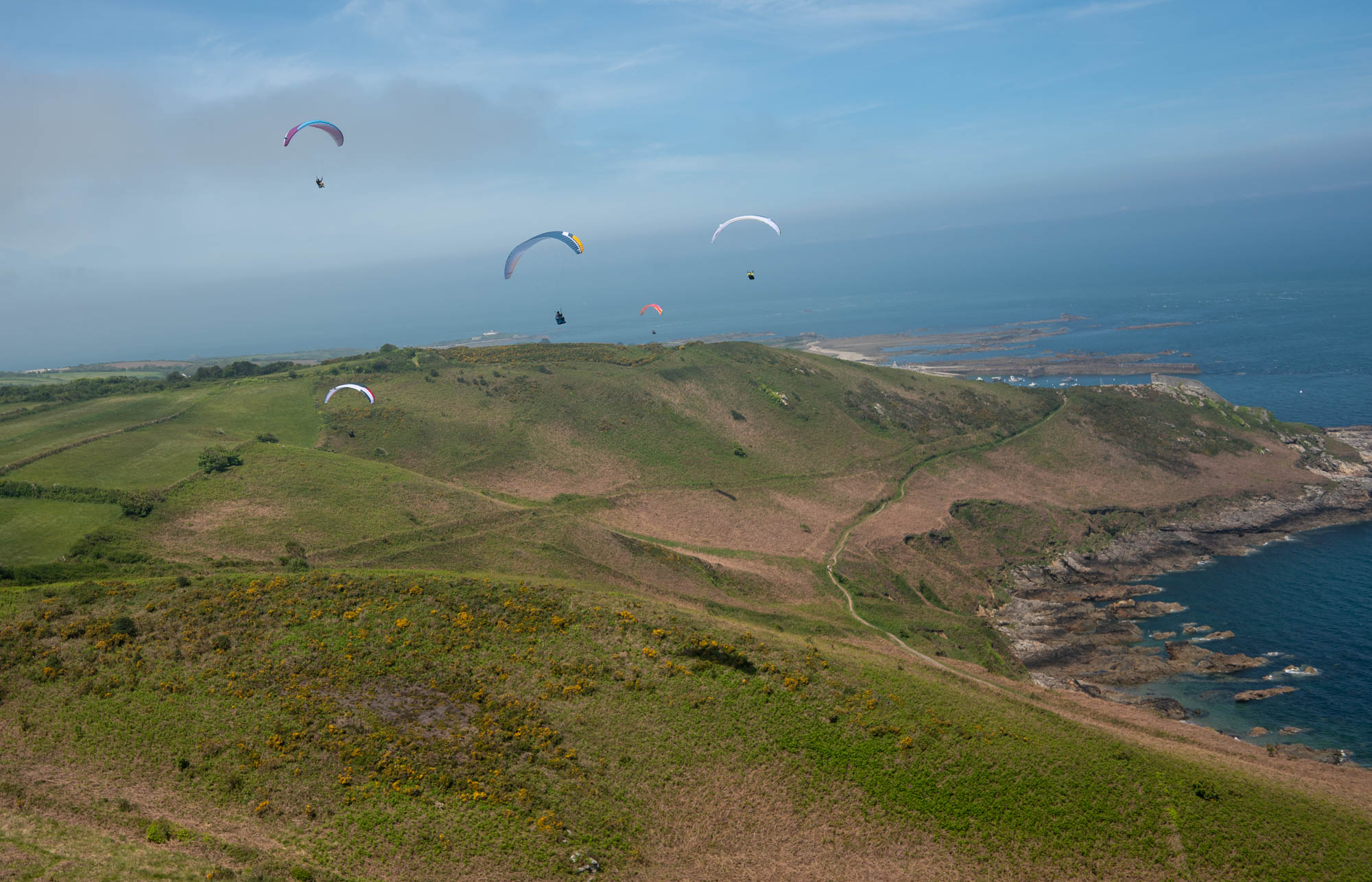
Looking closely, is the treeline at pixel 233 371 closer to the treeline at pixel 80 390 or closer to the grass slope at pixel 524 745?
the treeline at pixel 80 390

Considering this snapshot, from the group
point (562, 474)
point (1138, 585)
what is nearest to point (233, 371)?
point (562, 474)

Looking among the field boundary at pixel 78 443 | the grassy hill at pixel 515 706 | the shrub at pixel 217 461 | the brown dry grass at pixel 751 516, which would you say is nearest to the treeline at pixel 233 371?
the field boundary at pixel 78 443

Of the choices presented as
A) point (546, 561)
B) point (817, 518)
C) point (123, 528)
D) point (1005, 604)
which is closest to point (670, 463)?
point (817, 518)

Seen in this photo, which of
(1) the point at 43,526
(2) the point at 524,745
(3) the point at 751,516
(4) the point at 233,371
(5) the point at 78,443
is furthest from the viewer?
(4) the point at 233,371

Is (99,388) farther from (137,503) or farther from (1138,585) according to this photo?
(1138,585)

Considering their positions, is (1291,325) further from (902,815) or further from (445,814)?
(445,814)
